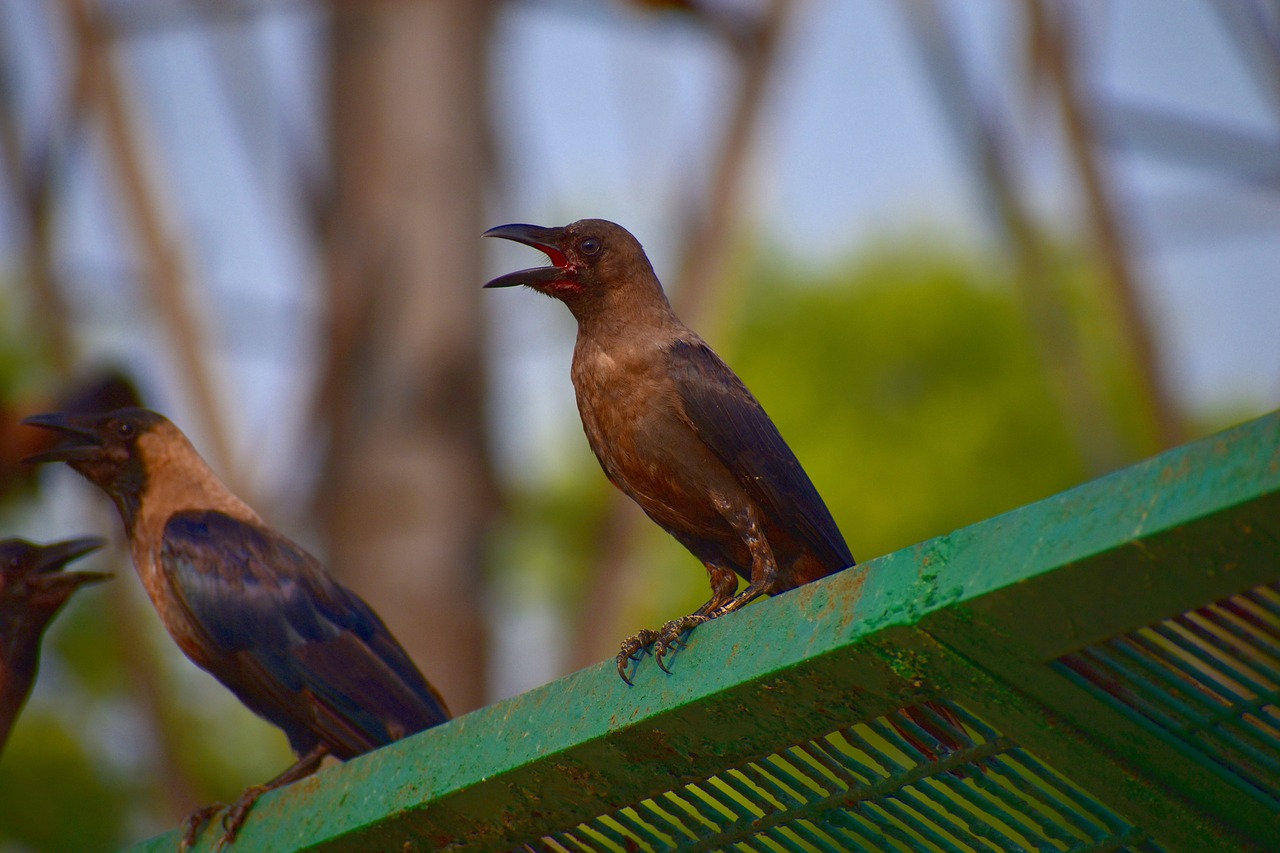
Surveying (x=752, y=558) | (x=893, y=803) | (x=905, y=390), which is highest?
(x=752, y=558)

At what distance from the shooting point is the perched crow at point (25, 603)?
482 centimetres

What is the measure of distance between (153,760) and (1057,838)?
5623mm

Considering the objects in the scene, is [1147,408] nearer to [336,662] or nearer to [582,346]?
[582,346]

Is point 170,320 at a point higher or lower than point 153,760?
higher

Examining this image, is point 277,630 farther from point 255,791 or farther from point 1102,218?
point 1102,218

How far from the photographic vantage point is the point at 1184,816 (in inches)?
98.3

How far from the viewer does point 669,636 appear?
9.97 feet

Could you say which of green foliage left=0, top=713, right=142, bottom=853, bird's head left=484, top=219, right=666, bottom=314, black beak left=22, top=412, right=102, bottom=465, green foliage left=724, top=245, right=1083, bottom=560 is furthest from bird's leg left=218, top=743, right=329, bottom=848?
green foliage left=724, top=245, right=1083, bottom=560

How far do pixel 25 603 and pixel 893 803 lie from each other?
314 centimetres

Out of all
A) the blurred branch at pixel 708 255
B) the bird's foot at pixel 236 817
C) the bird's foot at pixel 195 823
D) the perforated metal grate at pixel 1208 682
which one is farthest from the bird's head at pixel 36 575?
the perforated metal grate at pixel 1208 682

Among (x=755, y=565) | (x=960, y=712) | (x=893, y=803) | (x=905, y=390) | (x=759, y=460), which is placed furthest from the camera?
(x=905, y=390)

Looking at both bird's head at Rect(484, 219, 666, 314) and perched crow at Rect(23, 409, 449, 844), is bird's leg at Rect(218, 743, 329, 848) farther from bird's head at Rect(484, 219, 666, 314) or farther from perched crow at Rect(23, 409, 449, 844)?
bird's head at Rect(484, 219, 666, 314)

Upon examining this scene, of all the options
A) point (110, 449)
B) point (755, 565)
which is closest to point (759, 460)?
point (755, 565)

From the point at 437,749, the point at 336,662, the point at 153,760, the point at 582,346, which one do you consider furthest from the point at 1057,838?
the point at 153,760
